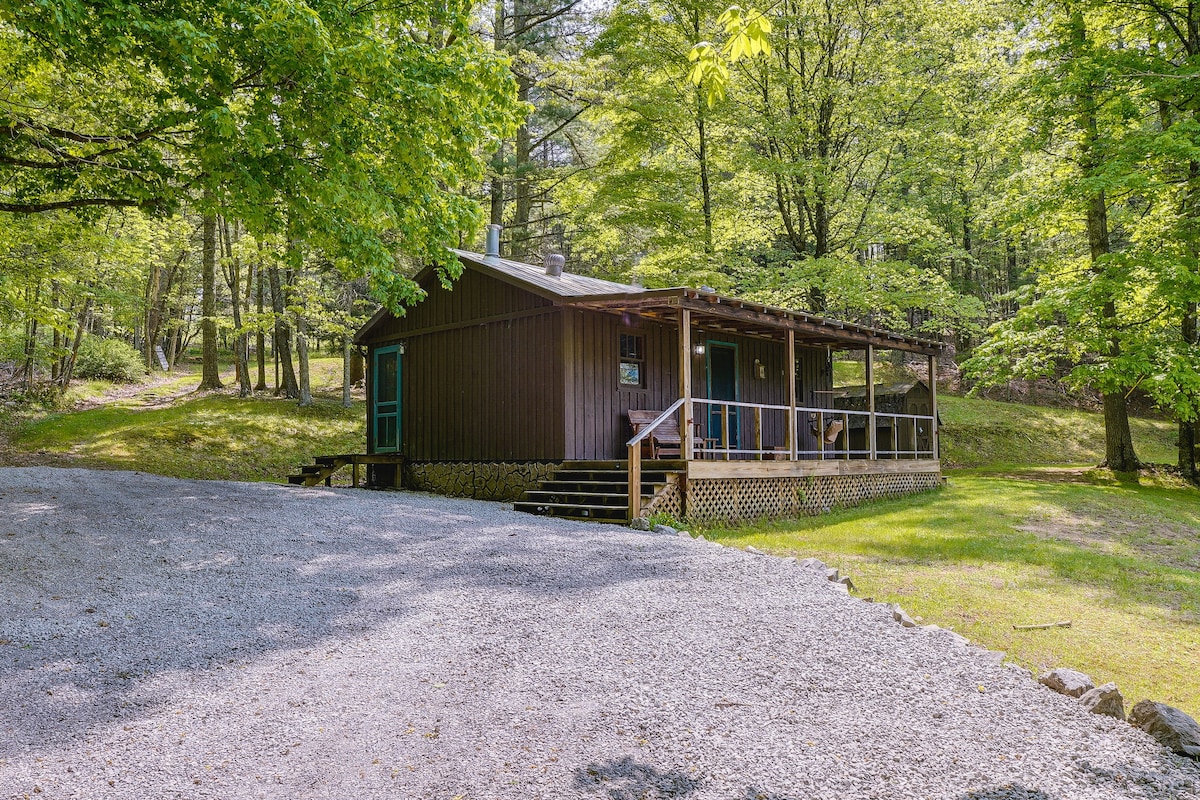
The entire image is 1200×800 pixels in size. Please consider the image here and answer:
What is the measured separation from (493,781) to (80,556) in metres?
4.74

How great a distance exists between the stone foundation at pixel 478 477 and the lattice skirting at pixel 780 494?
2299mm

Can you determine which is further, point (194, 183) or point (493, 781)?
point (194, 183)

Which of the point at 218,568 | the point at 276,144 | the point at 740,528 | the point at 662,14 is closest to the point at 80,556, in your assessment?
the point at 218,568

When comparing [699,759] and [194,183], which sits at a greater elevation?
[194,183]

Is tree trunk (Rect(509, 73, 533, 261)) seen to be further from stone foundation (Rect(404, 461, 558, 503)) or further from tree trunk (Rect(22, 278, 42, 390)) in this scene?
tree trunk (Rect(22, 278, 42, 390))

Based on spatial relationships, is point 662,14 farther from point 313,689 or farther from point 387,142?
point 313,689

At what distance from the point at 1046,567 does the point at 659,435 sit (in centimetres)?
542

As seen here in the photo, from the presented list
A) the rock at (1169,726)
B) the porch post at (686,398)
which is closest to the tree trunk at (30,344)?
the porch post at (686,398)

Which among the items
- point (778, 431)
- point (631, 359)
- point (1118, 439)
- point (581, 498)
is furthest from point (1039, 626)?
point (1118, 439)

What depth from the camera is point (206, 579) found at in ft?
17.7

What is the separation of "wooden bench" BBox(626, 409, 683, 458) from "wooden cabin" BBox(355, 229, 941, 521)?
52 mm

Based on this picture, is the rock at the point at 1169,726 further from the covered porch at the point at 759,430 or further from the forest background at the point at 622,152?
the covered porch at the point at 759,430

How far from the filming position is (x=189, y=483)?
424 inches

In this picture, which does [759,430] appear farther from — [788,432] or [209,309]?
[209,309]
